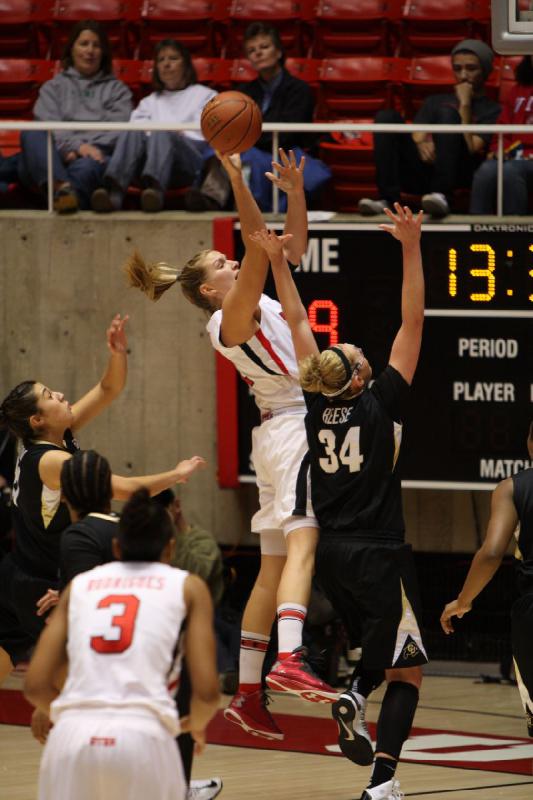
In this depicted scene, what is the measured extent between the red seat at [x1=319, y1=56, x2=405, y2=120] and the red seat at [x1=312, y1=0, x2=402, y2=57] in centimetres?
31

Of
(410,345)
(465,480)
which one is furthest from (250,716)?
(465,480)

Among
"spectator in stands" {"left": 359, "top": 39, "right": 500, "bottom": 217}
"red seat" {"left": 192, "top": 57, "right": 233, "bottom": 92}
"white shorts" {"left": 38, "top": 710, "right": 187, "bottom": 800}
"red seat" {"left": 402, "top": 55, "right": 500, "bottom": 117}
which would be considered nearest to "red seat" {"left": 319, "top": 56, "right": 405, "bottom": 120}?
"red seat" {"left": 402, "top": 55, "right": 500, "bottom": 117}

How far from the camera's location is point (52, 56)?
11992mm

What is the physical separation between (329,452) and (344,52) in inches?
252

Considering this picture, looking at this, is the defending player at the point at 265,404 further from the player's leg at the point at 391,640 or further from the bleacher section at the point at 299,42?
the bleacher section at the point at 299,42

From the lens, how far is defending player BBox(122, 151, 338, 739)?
6.12 metres

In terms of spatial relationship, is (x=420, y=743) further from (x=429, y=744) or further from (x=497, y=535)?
(x=497, y=535)

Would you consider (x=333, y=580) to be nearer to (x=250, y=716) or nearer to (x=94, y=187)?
(x=250, y=716)

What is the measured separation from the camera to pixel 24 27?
1203 cm

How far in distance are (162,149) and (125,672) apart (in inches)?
237

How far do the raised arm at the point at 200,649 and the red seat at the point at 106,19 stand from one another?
8.40 meters

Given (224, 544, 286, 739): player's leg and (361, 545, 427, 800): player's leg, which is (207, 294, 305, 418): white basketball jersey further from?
(361, 545, 427, 800): player's leg

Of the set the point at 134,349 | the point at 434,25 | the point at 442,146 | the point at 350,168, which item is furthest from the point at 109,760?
the point at 434,25

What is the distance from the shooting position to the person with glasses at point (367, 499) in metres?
5.95
